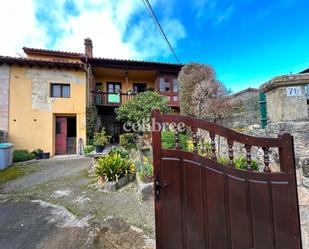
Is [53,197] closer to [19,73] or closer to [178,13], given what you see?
[178,13]

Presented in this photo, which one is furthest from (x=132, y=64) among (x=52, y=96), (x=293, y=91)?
(x=293, y=91)

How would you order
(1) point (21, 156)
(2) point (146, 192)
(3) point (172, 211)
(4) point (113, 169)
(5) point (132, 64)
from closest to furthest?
(3) point (172, 211) → (2) point (146, 192) → (4) point (113, 169) → (1) point (21, 156) → (5) point (132, 64)

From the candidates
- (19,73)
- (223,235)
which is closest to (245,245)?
(223,235)

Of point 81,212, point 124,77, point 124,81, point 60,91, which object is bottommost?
point 81,212

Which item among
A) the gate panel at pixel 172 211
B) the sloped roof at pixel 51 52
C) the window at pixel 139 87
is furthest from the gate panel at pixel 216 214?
the sloped roof at pixel 51 52

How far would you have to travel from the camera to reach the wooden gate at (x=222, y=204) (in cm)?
172

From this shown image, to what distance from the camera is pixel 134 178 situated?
196 inches

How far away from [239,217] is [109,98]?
37.5 feet

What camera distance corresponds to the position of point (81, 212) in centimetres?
337

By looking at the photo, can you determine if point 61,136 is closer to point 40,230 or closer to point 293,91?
point 40,230

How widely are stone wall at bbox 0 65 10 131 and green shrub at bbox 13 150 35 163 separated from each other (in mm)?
1771

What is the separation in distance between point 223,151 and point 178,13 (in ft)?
15.5

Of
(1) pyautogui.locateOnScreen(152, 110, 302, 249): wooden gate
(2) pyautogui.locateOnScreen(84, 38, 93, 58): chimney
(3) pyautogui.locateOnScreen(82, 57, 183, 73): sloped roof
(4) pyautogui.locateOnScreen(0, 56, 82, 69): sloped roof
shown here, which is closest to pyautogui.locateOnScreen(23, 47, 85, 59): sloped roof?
(2) pyautogui.locateOnScreen(84, 38, 93, 58): chimney

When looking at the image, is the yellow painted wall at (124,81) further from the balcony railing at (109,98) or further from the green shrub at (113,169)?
the green shrub at (113,169)
